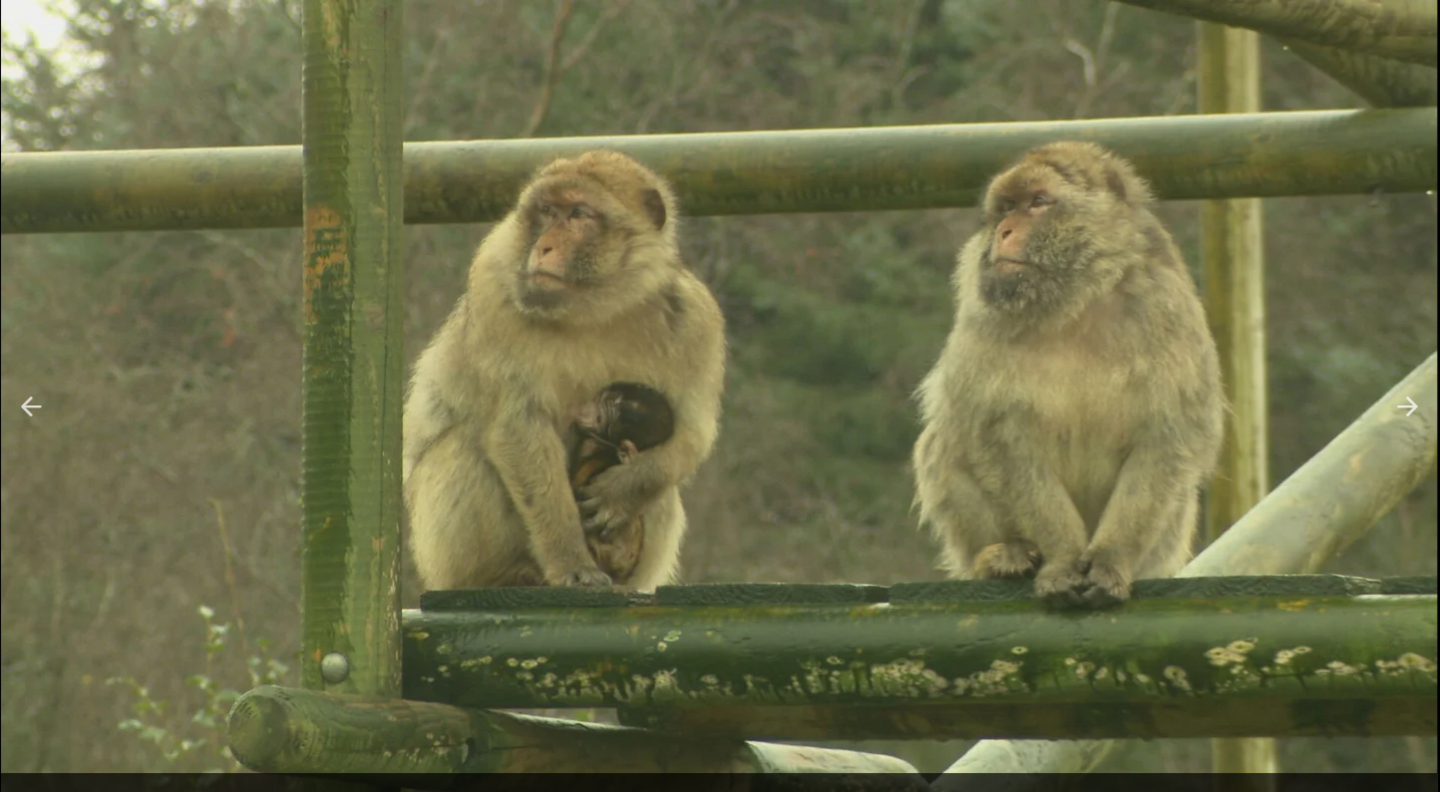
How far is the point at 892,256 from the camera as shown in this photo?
1332 cm

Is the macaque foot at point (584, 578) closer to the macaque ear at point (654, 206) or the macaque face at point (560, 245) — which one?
the macaque face at point (560, 245)

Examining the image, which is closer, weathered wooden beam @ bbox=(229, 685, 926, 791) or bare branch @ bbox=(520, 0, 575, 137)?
weathered wooden beam @ bbox=(229, 685, 926, 791)

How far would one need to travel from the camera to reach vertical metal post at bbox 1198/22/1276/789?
605 cm

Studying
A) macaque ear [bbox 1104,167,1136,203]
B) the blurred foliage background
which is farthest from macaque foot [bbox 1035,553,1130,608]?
the blurred foliage background

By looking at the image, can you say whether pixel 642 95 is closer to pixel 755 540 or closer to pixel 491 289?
pixel 755 540

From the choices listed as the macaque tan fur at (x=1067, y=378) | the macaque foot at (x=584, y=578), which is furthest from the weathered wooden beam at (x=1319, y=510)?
the macaque foot at (x=584, y=578)

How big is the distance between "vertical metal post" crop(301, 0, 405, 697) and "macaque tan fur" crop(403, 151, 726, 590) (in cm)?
85

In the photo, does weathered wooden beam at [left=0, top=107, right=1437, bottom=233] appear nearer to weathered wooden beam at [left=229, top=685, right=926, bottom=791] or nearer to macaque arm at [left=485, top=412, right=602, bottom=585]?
macaque arm at [left=485, top=412, right=602, bottom=585]

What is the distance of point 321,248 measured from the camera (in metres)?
3.41

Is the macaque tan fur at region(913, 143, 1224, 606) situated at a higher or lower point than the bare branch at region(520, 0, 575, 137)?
lower

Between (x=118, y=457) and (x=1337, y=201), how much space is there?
869 cm

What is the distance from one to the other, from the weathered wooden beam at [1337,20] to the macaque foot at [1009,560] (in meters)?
1.07

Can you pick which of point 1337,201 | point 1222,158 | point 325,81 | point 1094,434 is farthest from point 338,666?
point 1337,201

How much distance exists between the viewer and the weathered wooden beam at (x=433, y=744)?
303 cm
